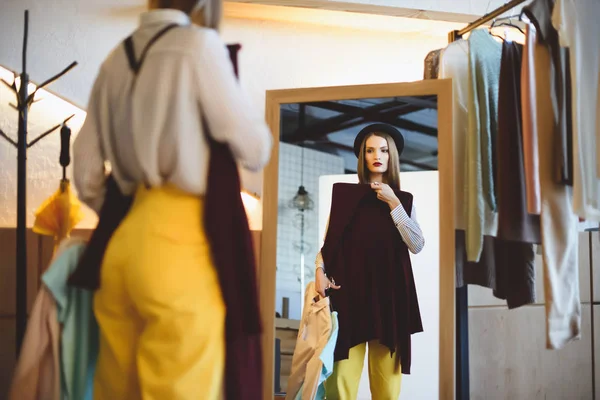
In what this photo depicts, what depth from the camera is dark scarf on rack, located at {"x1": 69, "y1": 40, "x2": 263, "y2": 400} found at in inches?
62.4

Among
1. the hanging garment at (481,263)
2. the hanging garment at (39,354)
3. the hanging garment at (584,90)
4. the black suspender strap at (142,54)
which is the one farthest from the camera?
the hanging garment at (481,263)

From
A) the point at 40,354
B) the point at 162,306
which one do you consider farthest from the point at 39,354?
the point at 162,306

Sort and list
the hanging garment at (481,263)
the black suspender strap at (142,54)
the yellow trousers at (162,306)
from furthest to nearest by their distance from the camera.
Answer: the hanging garment at (481,263) → the black suspender strap at (142,54) → the yellow trousers at (162,306)

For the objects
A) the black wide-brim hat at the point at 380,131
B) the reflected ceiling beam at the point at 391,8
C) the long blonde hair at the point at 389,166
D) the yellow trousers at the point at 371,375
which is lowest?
the yellow trousers at the point at 371,375

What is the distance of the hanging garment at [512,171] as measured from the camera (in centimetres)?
221

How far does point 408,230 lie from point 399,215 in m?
0.07

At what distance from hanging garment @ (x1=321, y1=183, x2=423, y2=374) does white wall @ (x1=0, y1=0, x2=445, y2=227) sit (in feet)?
1.88

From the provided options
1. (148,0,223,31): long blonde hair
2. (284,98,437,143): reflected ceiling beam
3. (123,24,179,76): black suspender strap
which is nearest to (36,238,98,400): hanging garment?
(123,24,179,76): black suspender strap

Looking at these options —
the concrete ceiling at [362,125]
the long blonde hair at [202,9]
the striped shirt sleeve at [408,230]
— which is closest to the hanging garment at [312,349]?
the striped shirt sleeve at [408,230]

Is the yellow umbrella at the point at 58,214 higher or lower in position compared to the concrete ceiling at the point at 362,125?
lower

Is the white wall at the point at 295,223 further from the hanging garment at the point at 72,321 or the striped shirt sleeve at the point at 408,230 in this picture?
the hanging garment at the point at 72,321

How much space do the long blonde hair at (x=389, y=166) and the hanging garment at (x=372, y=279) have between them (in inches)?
2.1

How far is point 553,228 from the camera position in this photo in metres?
2.11

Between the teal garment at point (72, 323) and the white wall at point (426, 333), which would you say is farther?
the white wall at point (426, 333)
